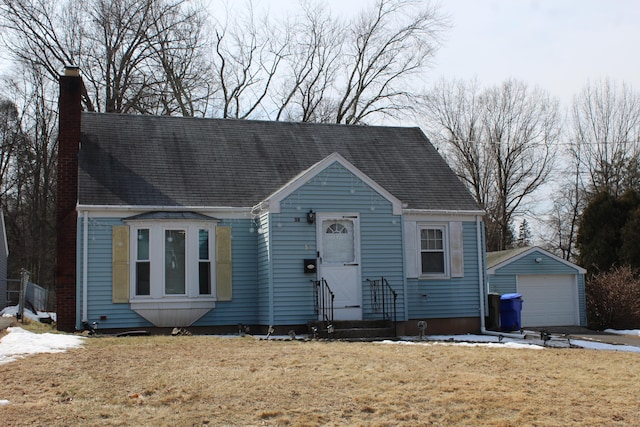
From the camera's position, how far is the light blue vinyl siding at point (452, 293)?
59.5 feet

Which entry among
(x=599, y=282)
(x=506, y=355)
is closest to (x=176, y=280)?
(x=506, y=355)

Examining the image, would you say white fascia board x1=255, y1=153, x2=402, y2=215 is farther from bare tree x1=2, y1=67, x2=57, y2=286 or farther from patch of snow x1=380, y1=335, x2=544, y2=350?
bare tree x1=2, y1=67, x2=57, y2=286

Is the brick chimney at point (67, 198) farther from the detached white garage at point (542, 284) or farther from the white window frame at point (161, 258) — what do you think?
the detached white garage at point (542, 284)

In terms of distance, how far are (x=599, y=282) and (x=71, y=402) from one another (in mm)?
21547

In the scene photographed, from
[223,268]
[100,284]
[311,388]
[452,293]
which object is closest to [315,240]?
[223,268]

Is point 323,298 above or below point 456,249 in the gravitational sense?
below

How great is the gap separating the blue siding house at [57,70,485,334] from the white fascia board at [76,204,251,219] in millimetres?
27

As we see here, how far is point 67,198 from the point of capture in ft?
56.9

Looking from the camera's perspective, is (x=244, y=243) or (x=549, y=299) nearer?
(x=244, y=243)

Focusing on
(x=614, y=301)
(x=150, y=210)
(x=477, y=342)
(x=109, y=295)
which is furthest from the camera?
(x=614, y=301)

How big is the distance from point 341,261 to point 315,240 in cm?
82

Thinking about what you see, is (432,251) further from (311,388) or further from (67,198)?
(311,388)

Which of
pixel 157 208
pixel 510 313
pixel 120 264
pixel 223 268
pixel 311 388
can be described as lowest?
pixel 311 388

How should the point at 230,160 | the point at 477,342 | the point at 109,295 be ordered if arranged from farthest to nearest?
the point at 230,160
the point at 109,295
the point at 477,342
